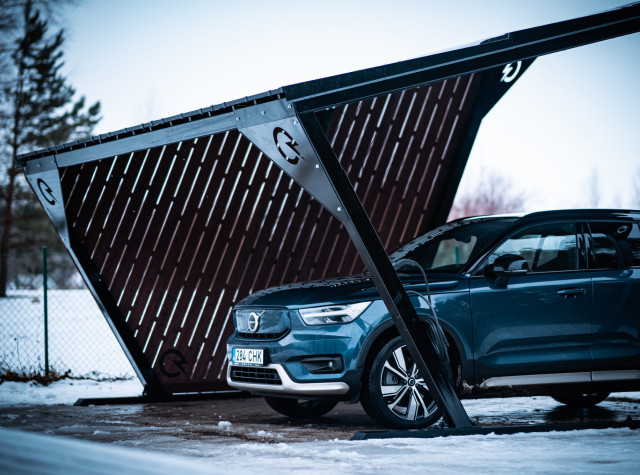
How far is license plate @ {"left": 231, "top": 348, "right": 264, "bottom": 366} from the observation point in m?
7.11

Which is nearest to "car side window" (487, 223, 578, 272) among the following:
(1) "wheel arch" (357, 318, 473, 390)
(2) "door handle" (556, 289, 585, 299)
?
(2) "door handle" (556, 289, 585, 299)

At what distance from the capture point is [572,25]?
6836mm

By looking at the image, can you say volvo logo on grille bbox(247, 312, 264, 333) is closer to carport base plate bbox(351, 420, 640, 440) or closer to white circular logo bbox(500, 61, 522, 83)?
carport base plate bbox(351, 420, 640, 440)

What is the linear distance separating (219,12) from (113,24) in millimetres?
16802

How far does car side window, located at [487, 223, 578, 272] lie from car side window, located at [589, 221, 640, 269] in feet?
0.59

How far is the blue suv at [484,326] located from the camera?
6.73 meters

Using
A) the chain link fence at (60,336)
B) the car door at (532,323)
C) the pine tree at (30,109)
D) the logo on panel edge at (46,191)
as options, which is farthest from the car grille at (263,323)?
the pine tree at (30,109)

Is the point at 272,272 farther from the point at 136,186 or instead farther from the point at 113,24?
the point at 113,24

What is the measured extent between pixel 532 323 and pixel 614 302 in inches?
30.5

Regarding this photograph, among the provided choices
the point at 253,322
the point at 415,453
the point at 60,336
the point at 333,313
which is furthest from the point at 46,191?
the point at 60,336

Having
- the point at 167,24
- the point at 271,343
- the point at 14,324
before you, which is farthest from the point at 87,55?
the point at 271,343

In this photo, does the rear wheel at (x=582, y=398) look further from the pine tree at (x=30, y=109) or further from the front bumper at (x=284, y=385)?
the pine tree at (x=30, y=109)

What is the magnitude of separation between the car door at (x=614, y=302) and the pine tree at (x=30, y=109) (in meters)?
26.3

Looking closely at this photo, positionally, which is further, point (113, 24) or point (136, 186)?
point (113, 24)
